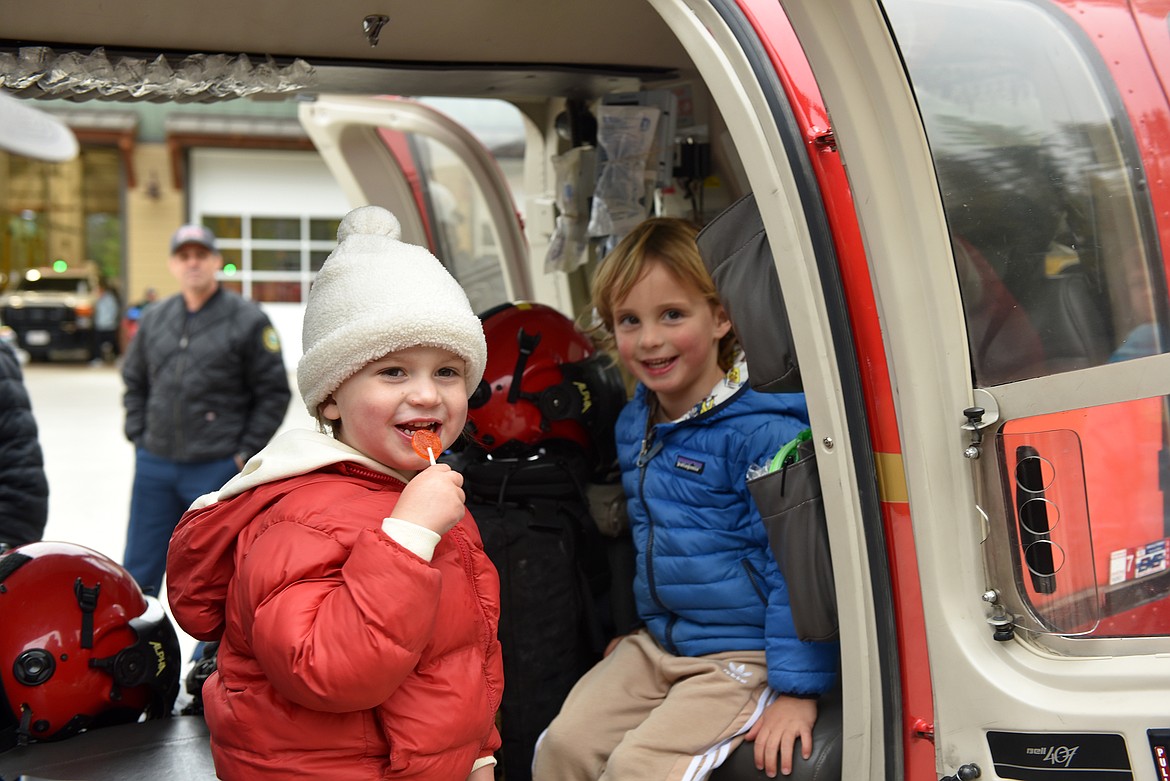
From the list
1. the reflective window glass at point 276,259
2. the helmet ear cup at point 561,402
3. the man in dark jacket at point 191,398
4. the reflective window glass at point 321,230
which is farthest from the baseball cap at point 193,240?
the reflective window glass at point 321,230

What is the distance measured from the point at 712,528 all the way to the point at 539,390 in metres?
0.60

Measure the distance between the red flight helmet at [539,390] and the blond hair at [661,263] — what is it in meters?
0.19

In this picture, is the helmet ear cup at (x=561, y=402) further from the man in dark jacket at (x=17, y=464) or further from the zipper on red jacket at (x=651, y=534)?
the man in dark jacket at (x=17, y=464)

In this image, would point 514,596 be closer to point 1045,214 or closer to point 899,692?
point 899,692

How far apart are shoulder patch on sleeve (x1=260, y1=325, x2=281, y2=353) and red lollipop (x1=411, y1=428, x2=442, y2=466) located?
10.9ft

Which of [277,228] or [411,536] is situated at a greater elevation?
[277,228]

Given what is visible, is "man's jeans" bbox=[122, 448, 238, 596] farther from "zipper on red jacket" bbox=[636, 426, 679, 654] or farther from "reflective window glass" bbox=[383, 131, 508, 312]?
"zipper on red jacket" bbox=[636, 426, 679, 654]

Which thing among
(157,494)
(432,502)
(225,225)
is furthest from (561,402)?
(225,225)

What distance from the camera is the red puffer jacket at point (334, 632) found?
1.46 m

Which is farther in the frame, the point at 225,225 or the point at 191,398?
the point at 225,225

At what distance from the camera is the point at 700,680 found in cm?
217

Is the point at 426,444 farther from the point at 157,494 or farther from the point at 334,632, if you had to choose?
the point at 157,494

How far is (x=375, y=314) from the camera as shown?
1.66 meters

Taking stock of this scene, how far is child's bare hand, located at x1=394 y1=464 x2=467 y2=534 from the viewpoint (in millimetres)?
1549
